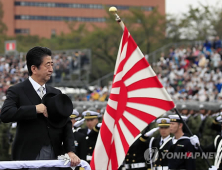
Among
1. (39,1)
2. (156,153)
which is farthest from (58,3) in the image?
(156,153)

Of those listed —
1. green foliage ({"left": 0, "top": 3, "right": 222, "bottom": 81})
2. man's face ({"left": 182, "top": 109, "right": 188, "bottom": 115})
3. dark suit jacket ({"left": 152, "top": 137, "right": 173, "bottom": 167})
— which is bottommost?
dark suit jacket ({"left": 152, "top": 137, "right": 173, "bottom": 167})

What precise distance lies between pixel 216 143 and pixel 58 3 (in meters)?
61.2

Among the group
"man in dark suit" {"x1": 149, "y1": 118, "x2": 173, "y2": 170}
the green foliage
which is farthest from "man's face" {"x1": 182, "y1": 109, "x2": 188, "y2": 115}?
the green foliage

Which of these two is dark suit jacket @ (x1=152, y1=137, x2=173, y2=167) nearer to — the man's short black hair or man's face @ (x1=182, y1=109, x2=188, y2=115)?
the man's short black hair

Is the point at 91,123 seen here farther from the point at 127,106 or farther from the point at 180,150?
the point at 127,106

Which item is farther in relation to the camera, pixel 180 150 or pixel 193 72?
pixel 193 72

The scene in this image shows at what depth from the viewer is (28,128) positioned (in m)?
3.77

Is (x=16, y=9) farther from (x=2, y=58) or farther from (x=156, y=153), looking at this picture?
(x=156, y=153)

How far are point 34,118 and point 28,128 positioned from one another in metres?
0.11

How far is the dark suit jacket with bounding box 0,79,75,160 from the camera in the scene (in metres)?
3.69

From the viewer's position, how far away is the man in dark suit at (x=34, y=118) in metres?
3.68

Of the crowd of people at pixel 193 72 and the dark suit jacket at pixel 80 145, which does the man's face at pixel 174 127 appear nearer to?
the dark suit jacket at pixel 80 145

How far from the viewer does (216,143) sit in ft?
23.0

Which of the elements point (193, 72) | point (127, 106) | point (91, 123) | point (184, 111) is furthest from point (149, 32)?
point (127, 106)
